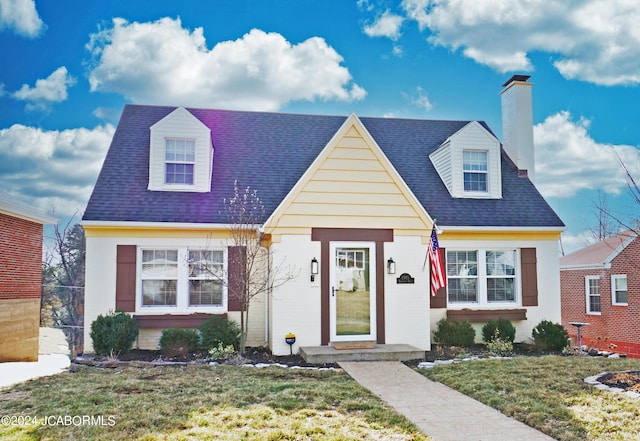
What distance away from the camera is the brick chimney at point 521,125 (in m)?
15.8

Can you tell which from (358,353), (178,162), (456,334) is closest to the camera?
(358,353)

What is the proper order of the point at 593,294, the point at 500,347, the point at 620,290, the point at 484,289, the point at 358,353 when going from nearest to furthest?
the point at 358,353, the point at 500,347, the point at 484,289, the point at 620,290, the point at 593,294

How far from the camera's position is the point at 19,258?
15.5m

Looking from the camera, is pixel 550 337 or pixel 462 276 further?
pixel 462 276

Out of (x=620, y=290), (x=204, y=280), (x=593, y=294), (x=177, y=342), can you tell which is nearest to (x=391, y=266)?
(x=204, y=280)

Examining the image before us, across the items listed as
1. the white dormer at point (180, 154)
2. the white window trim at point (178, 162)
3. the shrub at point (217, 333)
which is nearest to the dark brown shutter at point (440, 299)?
the shrub at point (217, 333)

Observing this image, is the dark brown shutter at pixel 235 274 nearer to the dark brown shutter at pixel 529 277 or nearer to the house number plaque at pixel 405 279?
the house number plaque at pixel 405 279

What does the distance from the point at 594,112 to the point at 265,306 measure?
12676 millimetres

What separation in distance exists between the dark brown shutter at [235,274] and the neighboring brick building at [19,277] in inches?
271

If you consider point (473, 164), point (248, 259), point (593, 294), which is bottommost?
point (593, 294)

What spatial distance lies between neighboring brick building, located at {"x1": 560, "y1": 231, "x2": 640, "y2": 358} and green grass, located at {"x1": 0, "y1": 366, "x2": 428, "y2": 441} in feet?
54.0

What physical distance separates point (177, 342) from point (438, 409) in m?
6.64

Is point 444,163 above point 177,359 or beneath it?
above

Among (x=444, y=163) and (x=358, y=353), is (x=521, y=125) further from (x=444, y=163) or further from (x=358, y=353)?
(x=358, y=353)
